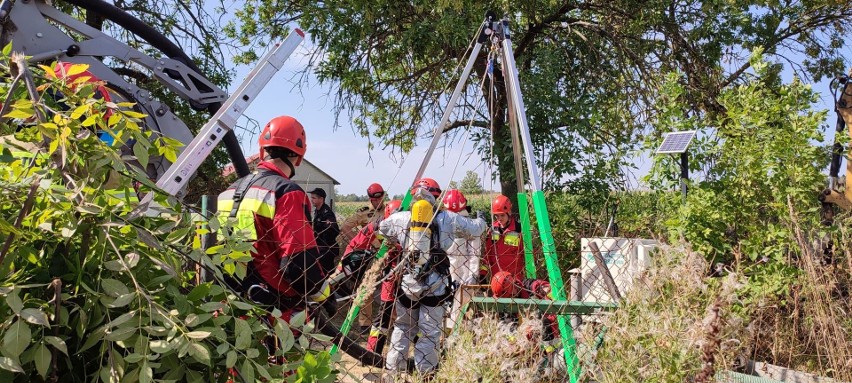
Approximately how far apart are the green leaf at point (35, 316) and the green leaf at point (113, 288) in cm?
12

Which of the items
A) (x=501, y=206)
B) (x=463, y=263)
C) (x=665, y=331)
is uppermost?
(x=501, y=206)

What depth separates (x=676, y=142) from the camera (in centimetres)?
511

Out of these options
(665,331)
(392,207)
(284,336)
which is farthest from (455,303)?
(284,336)

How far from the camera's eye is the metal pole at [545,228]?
3410 mm

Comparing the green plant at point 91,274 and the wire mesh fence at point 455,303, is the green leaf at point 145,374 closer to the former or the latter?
the green plant at point 91,274

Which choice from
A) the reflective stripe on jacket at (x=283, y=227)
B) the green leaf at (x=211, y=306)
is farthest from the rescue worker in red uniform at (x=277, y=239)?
the green leaf at (x=211, y=306)

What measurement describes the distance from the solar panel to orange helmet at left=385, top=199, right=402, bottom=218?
237 centimetres

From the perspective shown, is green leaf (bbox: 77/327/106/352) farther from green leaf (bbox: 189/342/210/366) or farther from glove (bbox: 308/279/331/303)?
glove (bbox: 308/279/331/303)

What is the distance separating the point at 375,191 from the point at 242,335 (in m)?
7.33

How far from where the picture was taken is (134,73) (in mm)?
7066

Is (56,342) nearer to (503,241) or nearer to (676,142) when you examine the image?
(676,142)

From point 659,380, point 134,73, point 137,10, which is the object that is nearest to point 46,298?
point 659,380

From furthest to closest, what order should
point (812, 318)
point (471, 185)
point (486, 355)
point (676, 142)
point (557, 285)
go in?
point (471, 185)
point (676, 142)
point (557, 285)
point (812, 318)
point (486, 355)

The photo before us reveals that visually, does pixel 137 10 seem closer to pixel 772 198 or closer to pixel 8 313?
pixel 772 198
